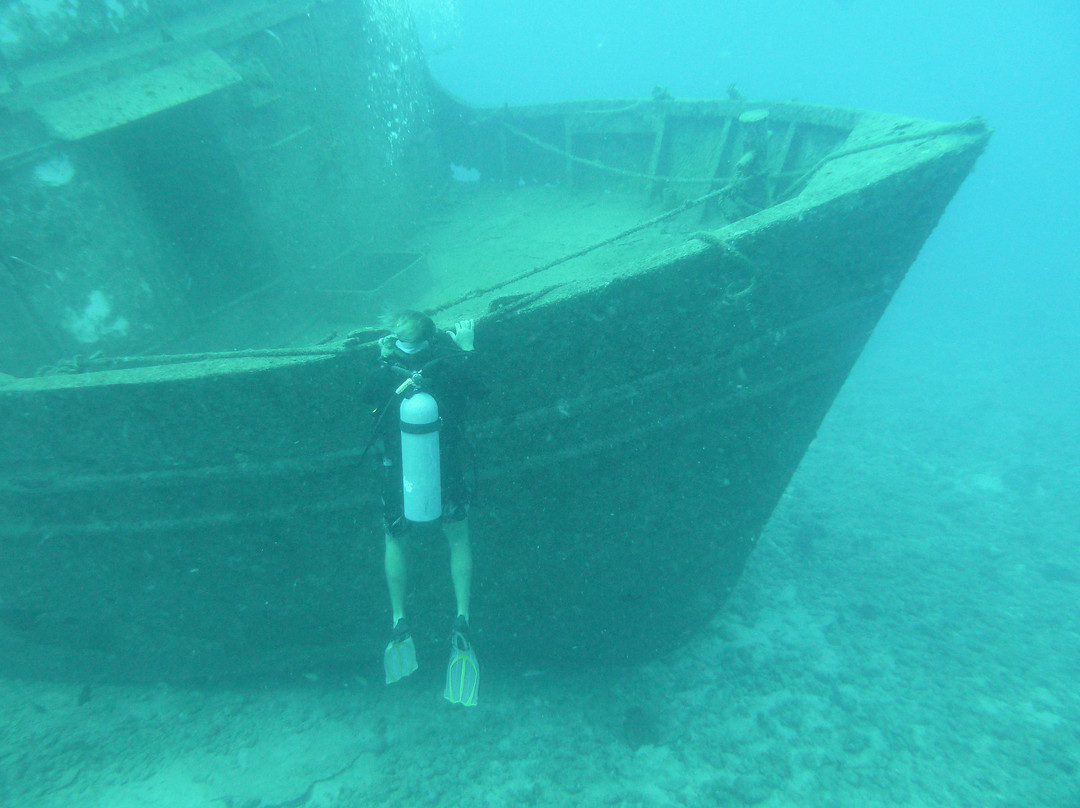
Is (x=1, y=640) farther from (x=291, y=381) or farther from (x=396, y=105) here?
(x=396, y=105)

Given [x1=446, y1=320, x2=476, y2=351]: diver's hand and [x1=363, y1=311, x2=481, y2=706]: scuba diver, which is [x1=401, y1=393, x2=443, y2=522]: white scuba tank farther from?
[x1=446, y1=320, x2=476, y2=351]: diver's hand

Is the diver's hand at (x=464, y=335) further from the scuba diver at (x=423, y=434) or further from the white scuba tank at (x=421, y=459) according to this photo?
the white scuba tank at (x=421, y=459)

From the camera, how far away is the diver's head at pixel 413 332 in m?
2.61

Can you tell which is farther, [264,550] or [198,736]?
[198,736]

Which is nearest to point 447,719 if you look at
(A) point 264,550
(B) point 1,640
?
(A) point 264,550

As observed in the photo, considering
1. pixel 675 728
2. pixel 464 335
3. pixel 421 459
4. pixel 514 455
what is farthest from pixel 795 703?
pixel 464 335

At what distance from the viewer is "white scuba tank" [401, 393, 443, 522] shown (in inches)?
100

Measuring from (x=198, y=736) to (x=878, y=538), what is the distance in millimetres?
7357

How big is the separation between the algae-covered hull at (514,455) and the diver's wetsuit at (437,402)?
176 mm

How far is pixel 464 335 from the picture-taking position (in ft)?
8.90

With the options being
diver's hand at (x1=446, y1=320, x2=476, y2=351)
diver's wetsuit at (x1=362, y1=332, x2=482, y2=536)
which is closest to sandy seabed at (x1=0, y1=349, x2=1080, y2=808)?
→ diver's wetsuit at (x1=362, y1=332, x2=482, y2=536)

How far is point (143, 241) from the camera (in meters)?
3.87

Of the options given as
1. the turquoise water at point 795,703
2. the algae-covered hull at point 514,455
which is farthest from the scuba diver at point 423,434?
the turquoise water at point 795,703

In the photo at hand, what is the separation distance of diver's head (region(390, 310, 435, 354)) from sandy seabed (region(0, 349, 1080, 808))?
7.92 feet
